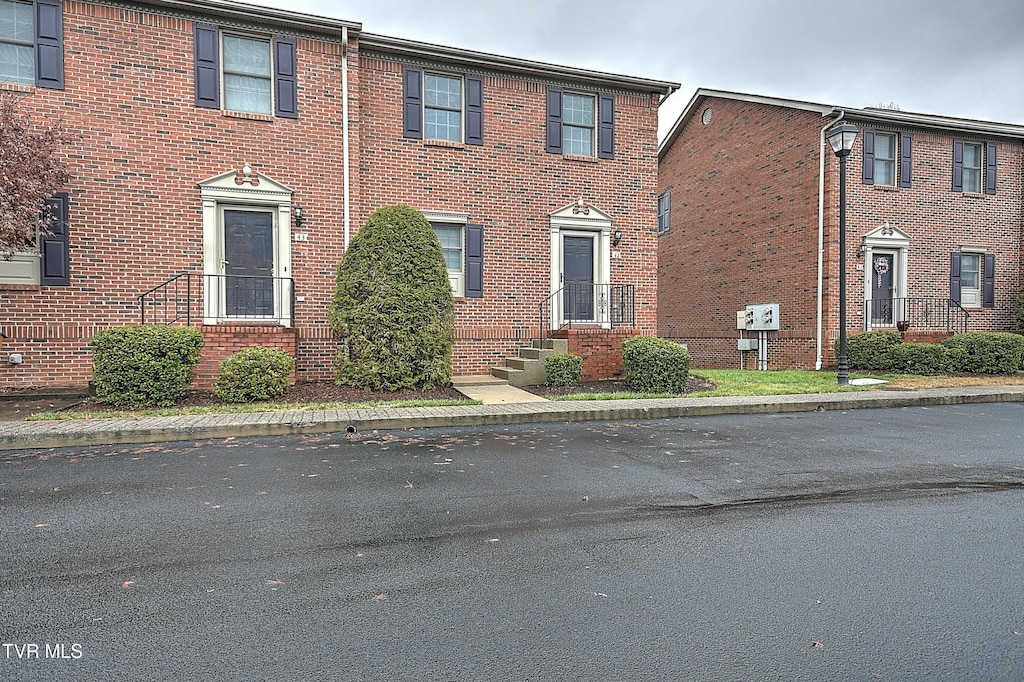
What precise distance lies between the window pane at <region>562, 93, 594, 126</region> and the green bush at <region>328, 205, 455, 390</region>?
5199mm

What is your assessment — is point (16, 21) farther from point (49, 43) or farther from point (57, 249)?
point (57, 249)

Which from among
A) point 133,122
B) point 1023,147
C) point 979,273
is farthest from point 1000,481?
point 1023,147

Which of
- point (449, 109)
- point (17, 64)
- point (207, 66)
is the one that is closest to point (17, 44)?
point (17, 64)

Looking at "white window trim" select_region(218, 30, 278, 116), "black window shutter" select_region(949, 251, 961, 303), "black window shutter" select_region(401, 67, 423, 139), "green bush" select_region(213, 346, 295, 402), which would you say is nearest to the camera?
"green bush" select_region(213, 346, 295, 402)

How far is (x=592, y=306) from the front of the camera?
520 inches

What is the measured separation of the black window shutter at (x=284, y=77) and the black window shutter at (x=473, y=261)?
4108mm

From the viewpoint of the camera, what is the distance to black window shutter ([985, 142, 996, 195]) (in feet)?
53.7

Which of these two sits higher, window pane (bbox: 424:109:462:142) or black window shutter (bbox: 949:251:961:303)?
window pane (bbox: 424:109:462:142)

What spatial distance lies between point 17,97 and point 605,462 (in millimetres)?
10860

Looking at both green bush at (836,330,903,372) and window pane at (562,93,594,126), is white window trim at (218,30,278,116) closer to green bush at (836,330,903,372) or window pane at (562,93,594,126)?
window pane at (562,93,594,126)

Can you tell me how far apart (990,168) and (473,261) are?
15367 mm

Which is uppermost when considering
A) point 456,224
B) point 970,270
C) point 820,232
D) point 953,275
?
point 820,232

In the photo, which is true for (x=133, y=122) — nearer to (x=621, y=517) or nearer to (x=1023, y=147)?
(x=621, y=517)

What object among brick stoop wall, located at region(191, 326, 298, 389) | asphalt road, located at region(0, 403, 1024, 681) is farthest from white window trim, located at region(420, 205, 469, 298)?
asphalt road, located at region(0, 403, 1024, 681)
